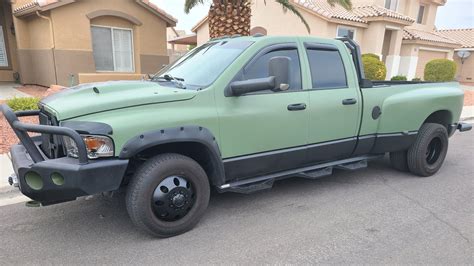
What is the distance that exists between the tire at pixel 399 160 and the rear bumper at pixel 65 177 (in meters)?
4.13

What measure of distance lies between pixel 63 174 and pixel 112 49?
40.8ft

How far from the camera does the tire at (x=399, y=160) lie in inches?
208

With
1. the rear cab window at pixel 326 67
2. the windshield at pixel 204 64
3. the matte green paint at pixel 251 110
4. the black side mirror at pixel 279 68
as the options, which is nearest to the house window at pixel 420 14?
the matte green paint at pixel 251 110

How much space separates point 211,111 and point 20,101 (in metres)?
6.41

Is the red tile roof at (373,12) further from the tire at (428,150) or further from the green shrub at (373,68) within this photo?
the tire at (428,150)

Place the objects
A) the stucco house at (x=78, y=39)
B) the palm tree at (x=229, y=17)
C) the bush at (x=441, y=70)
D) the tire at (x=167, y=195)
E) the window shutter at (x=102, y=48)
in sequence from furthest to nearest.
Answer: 1. the bush at (x=441, y=70)
2. the window shutter at (x=102, y=48)
3. the stucco house at (x=78, y=39)
4. the palm tree at (x=229, y=17)
5. the tire at (x=167, y=195)

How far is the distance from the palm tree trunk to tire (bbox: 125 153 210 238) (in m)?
6.80

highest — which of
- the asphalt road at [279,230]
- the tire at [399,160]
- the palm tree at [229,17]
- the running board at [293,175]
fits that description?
the palm tree at [229,17]

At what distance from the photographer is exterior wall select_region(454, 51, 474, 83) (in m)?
30.1

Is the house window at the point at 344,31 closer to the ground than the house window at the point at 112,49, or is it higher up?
higher up

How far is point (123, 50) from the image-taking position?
1435cm

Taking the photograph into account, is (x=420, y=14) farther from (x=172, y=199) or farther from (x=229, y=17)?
(x=172, y=199)

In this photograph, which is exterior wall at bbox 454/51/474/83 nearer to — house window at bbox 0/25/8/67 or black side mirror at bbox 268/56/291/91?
house window at bbox 0/25/8/67

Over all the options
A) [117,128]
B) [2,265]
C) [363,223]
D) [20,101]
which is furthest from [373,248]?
[20,101]
